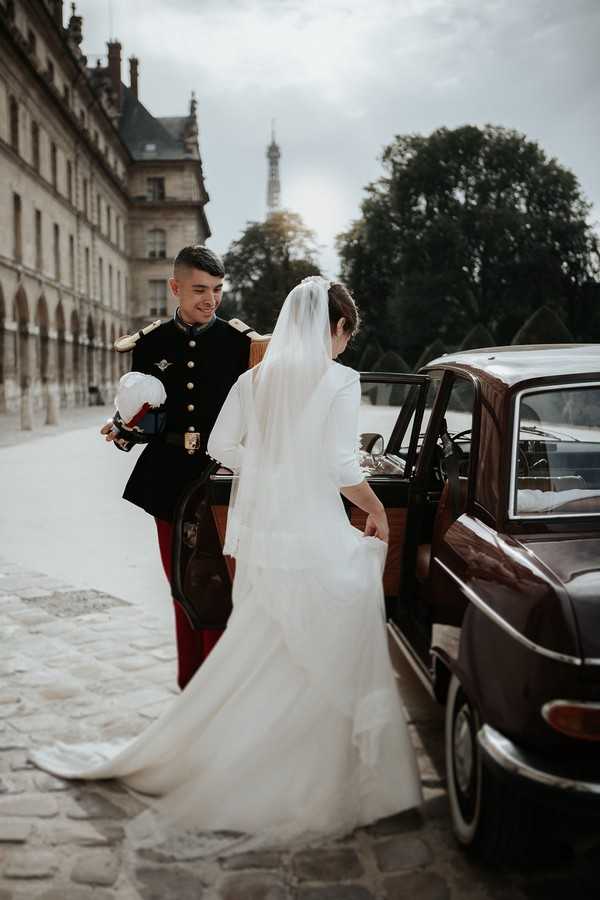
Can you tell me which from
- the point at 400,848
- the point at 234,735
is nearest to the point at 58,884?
the point at 234,735

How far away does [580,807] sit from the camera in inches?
93.1

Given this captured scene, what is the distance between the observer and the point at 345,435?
3129mm

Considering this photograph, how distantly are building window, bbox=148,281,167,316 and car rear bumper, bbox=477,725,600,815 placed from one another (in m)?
63.0

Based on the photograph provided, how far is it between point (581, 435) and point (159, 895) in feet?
8.23

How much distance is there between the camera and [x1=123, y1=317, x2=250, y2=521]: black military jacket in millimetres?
3990

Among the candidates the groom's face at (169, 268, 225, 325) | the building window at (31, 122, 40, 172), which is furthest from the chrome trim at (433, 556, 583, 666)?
the building window at (31, 122, 40, 172)

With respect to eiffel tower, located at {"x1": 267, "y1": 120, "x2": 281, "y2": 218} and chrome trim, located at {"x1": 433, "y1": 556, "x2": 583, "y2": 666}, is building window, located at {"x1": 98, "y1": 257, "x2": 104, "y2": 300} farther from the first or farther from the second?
eiffel tower, located at {"x1": 267, "y1": 120, "x2": 281, "y2": 218}

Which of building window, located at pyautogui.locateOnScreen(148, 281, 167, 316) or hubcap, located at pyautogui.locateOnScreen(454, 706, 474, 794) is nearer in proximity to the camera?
hubcap, located at pyautogui.locateOnScreen(454, 706, 474, 794)

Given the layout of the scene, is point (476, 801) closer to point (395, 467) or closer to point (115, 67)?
point (395, 467)

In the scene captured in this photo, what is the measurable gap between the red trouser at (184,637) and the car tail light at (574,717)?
2.03 metres

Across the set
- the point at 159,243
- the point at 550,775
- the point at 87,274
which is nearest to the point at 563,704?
the point at 550,775

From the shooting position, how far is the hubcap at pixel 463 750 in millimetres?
2973

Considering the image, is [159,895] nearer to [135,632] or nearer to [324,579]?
[324,579]

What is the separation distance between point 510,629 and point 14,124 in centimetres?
3708
